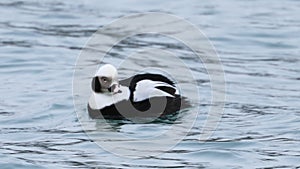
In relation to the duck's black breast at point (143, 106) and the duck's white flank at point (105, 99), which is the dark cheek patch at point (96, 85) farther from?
the duck's black breast at point (143, 106)

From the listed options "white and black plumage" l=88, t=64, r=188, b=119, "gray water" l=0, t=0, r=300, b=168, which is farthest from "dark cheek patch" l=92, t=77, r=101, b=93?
"gray water" l=0, t=0, r=300, b=168

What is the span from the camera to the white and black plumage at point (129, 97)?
9.88 meters

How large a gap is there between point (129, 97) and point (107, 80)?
0.91ft

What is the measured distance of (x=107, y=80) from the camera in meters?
9.87

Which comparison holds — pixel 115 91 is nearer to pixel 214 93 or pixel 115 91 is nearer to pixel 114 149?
pixel 114 149

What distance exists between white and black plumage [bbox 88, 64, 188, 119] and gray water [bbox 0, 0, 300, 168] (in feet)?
0.80

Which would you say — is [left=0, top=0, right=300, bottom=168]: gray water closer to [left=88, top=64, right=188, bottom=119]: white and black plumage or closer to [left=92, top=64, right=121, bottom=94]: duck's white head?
[left=88, top=64, right=188, bottom=119]: white and black plumage

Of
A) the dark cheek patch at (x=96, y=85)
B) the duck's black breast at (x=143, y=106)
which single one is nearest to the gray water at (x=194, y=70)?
the duck's black breast at (x=143, y=106)

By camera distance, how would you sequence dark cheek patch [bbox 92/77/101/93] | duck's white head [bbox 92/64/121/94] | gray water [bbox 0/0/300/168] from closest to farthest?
gray water [bbox 0/0/300/168]
duck's white head [bbox 92/64/121/94]
dark cheek patch [bbox 92/77/101/93]

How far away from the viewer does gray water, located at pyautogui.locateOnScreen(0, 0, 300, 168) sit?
28.4 ft

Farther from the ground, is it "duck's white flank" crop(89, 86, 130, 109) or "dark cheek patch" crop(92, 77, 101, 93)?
"dark cheek patch" crop(92, 77, 101, 93)

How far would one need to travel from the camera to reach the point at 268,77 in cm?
1245

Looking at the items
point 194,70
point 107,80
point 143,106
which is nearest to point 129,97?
point 143,106

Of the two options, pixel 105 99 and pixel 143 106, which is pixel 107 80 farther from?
pixel 143 106
